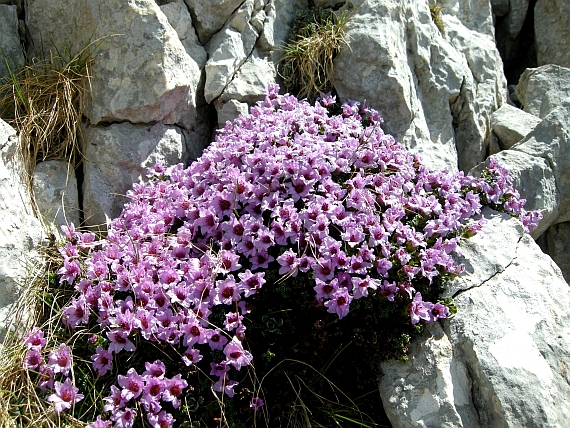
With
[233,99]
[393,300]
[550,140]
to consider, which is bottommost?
[393,300]

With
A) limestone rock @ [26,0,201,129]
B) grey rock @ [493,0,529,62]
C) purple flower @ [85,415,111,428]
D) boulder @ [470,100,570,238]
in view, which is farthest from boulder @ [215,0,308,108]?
grey rock @ [493,0,529,62]

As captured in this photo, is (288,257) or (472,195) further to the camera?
(472,195)

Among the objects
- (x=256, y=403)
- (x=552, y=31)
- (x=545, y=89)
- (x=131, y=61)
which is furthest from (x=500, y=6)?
(x=256, y=403)

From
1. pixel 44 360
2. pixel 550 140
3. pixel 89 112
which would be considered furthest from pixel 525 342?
pixel 89 112

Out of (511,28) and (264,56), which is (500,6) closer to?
(511,28)

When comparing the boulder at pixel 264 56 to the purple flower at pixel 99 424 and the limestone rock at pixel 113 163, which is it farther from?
the purple flower at pixel 99 424

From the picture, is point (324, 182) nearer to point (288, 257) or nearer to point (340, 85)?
point (288, 257)
